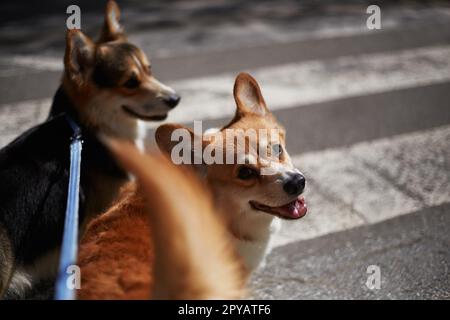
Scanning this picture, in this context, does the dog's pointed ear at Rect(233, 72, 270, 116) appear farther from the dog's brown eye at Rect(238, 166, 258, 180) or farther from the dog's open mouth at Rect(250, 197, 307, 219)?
the dog's open mouth at Rect(250, 197, 307, 219)

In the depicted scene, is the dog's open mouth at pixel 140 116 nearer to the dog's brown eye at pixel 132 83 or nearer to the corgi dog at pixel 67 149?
the corgi dog at pixel 67 149

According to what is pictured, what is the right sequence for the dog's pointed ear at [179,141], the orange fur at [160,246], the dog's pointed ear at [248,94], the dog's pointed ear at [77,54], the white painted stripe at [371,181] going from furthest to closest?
the white painted stripe at [371,181] → the dog's pointed ear at [77,54] → the dog's pointed ear at [248,94] → the dog's pointed ear at [179,141] → the orange fur at [160,246]

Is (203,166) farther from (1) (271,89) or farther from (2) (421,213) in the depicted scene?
(1) (271,89)

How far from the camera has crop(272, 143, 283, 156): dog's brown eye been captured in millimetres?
2480

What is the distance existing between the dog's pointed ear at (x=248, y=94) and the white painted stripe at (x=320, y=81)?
7.25ft

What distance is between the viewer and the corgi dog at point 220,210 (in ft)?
Answer: 6.98

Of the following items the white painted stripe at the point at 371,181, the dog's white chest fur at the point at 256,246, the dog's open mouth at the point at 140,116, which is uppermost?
the dog's open mouth at the point at 140,116

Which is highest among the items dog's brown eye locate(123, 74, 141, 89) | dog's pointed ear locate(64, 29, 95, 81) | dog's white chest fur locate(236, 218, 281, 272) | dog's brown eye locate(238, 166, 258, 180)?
dog's pointed ear locate(64, 29, 95, 81)

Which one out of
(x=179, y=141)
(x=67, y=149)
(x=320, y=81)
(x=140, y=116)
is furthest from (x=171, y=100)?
(x=320, y=81)

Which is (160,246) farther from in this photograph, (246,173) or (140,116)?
(140,116)

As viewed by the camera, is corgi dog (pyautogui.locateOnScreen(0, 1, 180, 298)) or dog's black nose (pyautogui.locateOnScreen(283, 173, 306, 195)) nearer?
dog's black nose (pyautogui.locateOnScreen(283, 173, 306, 195))

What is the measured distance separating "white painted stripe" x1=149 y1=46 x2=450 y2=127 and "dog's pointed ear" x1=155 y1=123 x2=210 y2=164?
2536 mm

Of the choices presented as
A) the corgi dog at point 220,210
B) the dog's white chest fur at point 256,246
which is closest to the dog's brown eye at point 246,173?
the corgi dog at point 220,210

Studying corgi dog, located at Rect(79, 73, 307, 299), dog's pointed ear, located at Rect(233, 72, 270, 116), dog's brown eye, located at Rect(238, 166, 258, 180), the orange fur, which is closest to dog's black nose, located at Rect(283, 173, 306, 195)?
corgi dog, located at Rect(79, 73, 307, 299)
